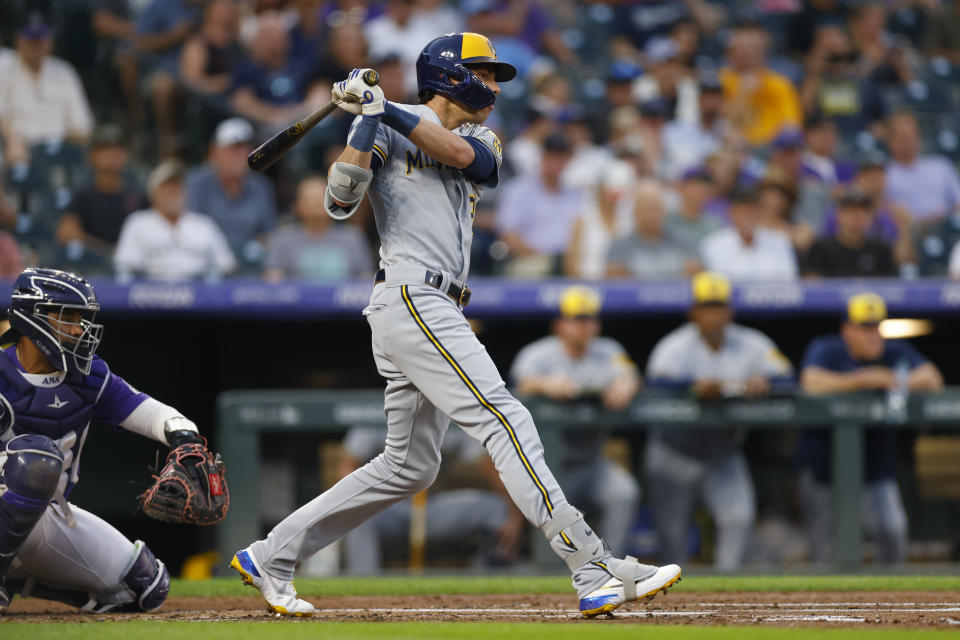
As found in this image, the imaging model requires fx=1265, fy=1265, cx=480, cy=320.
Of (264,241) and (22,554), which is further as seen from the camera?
(264,241)

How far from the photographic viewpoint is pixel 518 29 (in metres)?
10.1

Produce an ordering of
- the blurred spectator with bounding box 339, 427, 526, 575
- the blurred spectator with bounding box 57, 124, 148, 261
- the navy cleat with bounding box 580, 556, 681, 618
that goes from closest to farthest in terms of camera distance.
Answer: the navy cleat with bounding box 580, 556, 681, 618
the blurred spectator with bounding box 339, 427, 526, 575
the blurred spectator with bounding box 57, 124, 148, 261

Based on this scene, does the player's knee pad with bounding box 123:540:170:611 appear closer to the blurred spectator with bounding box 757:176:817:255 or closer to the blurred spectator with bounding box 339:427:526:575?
the blurred spectator with bounding box 339:427:526:575

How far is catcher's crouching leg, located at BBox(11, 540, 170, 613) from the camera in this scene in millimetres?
4133

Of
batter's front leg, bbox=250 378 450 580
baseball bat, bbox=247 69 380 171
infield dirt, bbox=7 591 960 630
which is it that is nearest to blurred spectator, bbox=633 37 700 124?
infield dirt, bbox=7 591 960 630

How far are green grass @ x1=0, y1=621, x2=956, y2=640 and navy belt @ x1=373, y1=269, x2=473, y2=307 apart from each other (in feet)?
Result: 3.13

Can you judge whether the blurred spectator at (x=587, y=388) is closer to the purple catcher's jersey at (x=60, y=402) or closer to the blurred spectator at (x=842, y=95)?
the purple catcher's jersey at (x=60, y=402)

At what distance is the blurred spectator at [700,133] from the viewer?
8.99 meters

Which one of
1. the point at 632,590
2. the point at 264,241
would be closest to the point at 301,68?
the point at 264,241

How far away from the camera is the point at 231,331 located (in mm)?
7508

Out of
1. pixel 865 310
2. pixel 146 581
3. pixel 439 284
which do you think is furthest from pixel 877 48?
pixel 146 581

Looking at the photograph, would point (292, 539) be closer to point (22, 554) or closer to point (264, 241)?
point (22, 554)

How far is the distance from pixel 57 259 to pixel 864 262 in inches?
183

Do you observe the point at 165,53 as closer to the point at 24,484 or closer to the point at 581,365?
the point at 581,365
